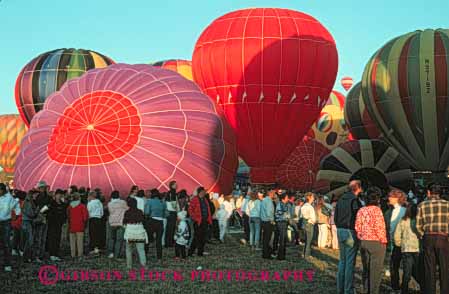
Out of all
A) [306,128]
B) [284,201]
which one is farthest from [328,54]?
[284,201]

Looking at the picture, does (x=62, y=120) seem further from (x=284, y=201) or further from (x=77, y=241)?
(x=284, y=201)

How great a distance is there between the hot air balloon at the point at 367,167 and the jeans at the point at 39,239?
13.3 metres

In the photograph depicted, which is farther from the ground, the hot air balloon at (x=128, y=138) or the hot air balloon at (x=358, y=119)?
the hot air balloon at (x=358, y=119)

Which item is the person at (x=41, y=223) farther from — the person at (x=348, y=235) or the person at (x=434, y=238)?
the person at (x=434, y=238)

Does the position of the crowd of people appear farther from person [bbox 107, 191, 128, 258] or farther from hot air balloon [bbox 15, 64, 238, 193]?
hot air balloon [bbox 15, 64, 238, 193]

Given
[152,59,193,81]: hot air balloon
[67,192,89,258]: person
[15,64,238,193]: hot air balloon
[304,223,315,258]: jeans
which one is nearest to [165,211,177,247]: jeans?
[67,192,89,258]: person

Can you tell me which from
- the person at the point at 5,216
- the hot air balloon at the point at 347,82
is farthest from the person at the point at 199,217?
the hot air balloon at the point at 347,82

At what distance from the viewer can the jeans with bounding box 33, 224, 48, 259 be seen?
1228 cm

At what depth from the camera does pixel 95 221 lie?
1362cm

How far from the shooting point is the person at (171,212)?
14445 mm

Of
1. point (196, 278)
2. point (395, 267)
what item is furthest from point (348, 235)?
point (196, 278)

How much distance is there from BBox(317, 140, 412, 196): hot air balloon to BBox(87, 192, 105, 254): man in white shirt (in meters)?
11.8

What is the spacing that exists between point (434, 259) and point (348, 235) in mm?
1145

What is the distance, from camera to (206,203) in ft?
44.3
